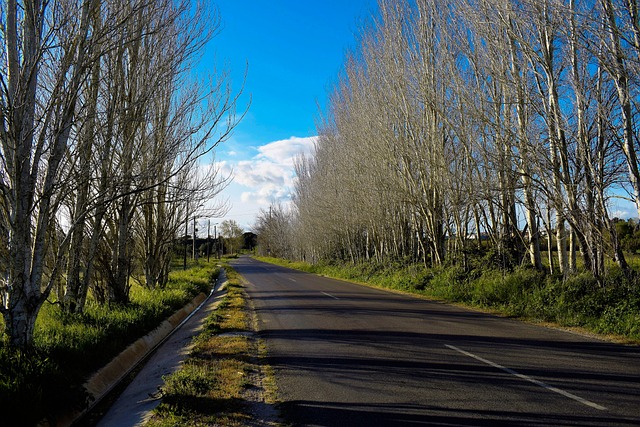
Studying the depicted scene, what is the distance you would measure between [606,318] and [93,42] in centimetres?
1019

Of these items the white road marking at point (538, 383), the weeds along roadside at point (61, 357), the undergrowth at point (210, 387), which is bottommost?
the white road marking at point (538, 383)

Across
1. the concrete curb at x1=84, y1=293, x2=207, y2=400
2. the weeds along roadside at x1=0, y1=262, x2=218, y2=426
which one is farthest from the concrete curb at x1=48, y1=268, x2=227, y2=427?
the weeds along roadside at x1=0, y1=262, x2=218, y2=426

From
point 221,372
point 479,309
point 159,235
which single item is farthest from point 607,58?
point 159,235

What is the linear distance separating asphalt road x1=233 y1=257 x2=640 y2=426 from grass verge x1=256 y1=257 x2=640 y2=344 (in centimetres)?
92

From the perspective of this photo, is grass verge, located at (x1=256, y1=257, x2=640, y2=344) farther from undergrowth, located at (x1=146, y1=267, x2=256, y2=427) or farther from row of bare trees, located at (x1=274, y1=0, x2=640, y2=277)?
undergrowth, located at (x1=146, y1=267, x2=256, y2=427)

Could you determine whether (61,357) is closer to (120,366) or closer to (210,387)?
(120,366)

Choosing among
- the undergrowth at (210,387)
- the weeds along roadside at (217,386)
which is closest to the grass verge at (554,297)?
the weeds along roadside at (217,386)

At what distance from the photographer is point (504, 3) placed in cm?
1209

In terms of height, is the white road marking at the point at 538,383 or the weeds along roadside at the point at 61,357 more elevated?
the weeds along roadside at the point at 61,357

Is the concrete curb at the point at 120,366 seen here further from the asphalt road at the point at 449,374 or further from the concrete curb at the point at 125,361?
the asphalt road at the point at 449,374

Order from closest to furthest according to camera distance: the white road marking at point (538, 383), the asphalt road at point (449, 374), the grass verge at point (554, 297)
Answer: the asphalt road at point (449, 374) → the white road marking at point (538, 383) → the grass verge at point (554, 297)

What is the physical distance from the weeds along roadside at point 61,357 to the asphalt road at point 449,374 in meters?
2.56

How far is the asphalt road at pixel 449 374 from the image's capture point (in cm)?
457

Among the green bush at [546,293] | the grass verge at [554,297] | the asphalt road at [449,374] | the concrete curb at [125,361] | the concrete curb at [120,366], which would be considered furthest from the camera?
the green bush at [546,293]
